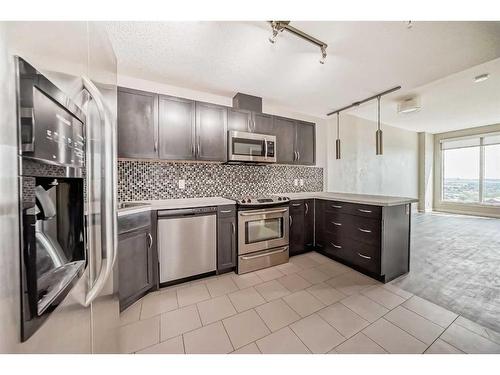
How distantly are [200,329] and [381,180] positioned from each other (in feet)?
17.4

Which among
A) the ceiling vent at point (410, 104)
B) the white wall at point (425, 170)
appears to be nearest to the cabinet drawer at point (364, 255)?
the ceiling vent at point (410, 104)

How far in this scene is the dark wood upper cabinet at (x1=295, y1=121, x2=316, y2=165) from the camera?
3.18 metres

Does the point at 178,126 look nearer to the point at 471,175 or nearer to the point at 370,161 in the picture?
the point at 370,161

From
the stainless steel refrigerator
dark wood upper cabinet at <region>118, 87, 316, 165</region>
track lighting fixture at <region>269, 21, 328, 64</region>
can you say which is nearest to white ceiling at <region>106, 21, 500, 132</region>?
track lighting fixture at <region>269, 21, 328, 64</region>

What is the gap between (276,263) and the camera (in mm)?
2617

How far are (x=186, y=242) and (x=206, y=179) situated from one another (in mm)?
939

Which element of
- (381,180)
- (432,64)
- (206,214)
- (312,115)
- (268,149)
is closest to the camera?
(432,64)

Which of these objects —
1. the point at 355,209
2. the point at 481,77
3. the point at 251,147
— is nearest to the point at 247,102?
the point at 251,147

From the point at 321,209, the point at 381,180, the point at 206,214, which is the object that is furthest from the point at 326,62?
the point at 381,180

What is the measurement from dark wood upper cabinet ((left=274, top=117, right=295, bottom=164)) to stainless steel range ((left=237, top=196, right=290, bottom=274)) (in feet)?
2.30

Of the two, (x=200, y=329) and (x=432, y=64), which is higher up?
(x=432, y=64)

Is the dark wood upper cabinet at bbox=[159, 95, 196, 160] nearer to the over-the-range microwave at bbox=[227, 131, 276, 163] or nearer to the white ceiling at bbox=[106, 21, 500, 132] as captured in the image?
the white ceiling at bbox=[106, 21, 500, 132]

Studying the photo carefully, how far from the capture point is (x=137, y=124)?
6.96 ft

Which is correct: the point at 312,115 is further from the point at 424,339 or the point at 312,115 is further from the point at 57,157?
the point at 57,157
